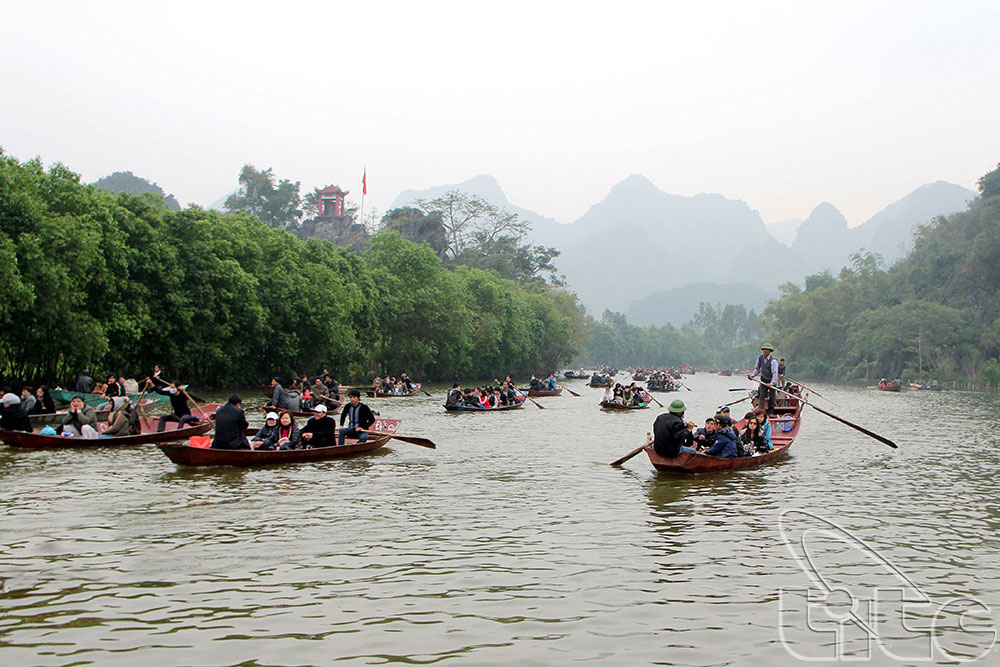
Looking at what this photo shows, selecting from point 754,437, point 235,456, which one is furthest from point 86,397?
point 754,437

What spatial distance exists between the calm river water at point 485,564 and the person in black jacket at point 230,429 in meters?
0.49

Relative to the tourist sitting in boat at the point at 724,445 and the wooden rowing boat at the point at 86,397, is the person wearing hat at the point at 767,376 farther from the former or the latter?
the wooden rowing boat at the point at 86,397

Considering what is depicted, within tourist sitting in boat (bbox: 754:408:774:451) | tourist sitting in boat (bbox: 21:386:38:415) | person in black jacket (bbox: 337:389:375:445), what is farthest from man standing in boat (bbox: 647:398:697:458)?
tourist sitting in boat (bbox: 21:386:38:415)

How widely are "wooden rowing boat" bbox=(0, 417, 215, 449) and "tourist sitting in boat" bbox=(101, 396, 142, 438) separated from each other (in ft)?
0.79

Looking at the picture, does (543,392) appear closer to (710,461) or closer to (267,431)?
(267,431)

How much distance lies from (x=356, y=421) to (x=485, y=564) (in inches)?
391

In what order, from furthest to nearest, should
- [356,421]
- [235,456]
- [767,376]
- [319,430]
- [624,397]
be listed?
1. [624,397]
2. [767,376]
3. [356,421]
4. [319,430]
5. [235,456]

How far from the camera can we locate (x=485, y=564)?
892 cm

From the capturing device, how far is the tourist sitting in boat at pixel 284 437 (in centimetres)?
1594

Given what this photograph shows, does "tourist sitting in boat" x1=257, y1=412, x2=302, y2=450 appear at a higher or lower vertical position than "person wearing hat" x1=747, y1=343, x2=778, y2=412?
lower

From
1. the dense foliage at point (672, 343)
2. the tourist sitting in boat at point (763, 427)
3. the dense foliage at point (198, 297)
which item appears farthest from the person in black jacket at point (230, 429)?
the dense foliage at point (672, 343)

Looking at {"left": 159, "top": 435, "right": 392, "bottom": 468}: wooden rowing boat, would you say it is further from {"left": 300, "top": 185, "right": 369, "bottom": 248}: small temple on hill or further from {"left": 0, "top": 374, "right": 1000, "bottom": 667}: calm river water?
{"left": 300, "top": 185, "right": 369, "bottom": 248}: small temple on hill

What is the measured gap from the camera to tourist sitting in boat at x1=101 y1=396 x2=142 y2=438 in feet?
59.5

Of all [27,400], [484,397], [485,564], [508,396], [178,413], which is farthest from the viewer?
[508,396]
